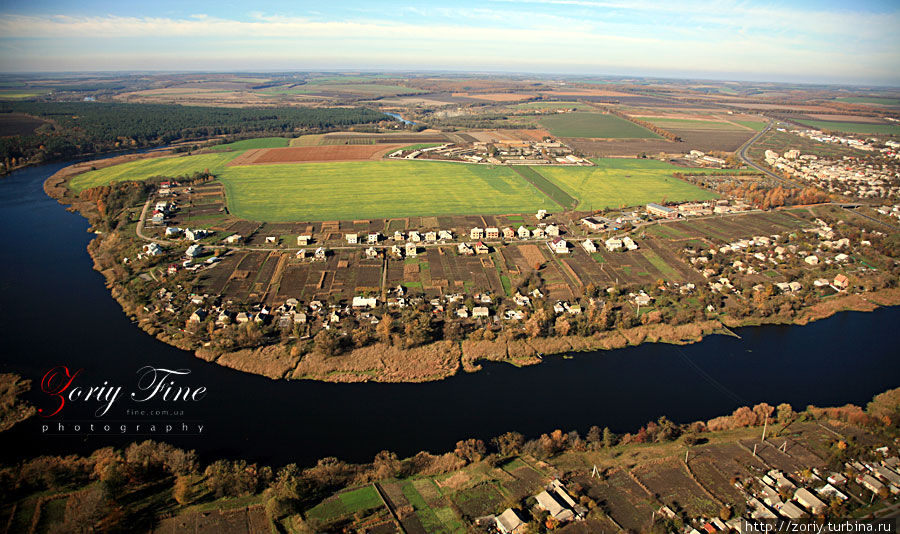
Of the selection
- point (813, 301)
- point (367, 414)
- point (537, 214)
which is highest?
point (537, 214)

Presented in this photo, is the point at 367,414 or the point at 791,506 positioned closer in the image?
the point at 791,506

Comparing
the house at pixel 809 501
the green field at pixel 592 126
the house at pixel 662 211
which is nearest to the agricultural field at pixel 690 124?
the green field at pixel 592 126

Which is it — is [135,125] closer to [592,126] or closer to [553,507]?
[592,126]

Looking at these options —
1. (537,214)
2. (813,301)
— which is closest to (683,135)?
(537,214)

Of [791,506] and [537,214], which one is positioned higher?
[537,214]

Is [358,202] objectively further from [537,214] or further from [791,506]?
[791,506]

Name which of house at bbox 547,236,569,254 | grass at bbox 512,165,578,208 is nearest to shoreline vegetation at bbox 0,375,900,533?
house at bbox 547,236,569,254

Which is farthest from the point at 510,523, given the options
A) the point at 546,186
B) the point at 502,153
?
the point at 502,153

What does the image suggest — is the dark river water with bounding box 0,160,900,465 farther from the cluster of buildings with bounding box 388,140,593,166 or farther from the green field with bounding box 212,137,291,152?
the green field with bounding box 212,137,291,152
